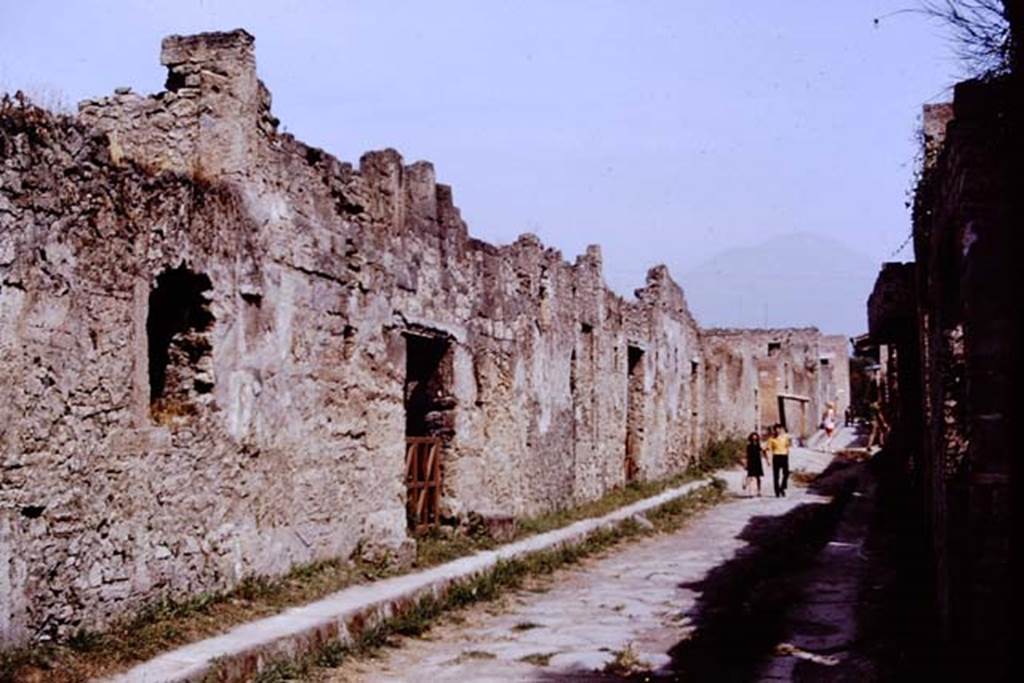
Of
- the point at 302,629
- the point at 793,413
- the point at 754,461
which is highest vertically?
the point at 793,413

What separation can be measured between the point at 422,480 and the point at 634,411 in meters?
8.46

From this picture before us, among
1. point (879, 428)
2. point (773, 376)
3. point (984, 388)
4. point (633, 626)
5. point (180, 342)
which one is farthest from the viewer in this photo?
point (773, 376)

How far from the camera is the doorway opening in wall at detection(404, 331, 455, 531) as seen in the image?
36.5 ft

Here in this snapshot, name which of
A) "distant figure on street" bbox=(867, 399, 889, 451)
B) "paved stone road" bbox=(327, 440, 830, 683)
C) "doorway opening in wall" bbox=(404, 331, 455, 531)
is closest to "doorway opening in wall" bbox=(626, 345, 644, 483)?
"distant figure on street" bbox=(867, 399, 889, 451)

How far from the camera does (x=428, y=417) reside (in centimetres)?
A: 1160

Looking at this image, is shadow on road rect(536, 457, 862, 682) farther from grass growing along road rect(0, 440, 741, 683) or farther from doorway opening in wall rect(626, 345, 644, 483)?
doorway opening in wall rect(626, 345, 644, 483)

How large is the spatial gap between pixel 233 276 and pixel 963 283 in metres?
4.57

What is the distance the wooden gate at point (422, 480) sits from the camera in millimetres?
10984

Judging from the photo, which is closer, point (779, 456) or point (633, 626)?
point (633, 626)

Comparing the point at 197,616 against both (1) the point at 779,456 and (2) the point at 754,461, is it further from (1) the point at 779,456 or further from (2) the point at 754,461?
(2) the point at 754,461

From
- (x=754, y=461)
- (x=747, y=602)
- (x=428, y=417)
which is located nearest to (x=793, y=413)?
(x=754, y=461)

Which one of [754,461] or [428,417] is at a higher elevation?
[428,417]

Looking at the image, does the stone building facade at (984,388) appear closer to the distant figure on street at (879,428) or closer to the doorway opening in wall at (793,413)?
the distant figure on street at (879,428)

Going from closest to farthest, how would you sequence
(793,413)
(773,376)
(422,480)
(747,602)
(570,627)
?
(570,627), (747,602), (422,480), (773,376), (793,413)
